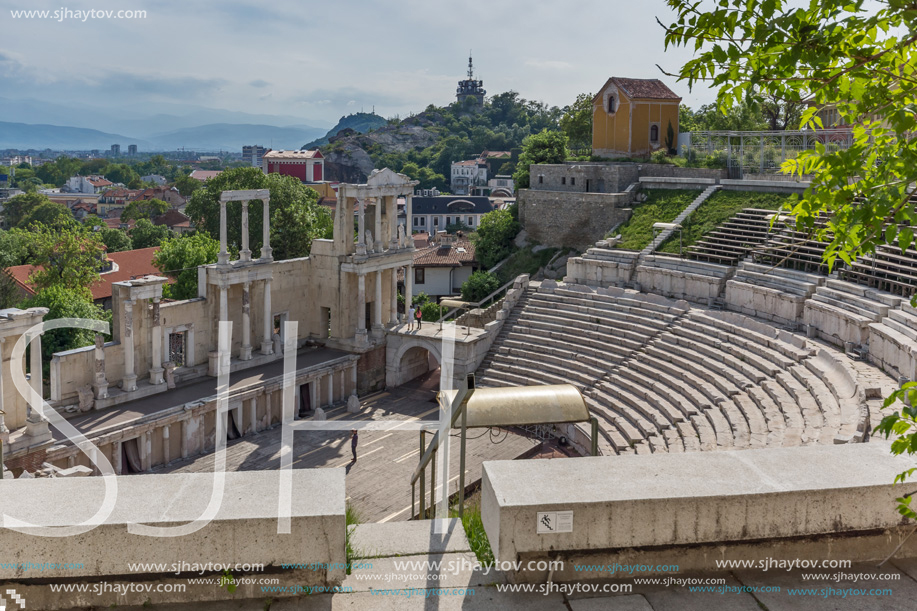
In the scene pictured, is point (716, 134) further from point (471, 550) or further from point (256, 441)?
point (471, 550)

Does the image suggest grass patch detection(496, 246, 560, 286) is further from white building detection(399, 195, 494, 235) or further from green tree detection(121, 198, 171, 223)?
green tree detection(121, 198, 171, 223)

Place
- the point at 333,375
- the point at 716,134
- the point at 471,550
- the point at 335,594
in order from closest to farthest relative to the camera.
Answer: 1. the point at 335,594
2. the point at 471,550
3. the point at 333,375
4. the point at 716,134

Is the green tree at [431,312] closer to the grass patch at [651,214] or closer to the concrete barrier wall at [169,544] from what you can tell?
the grass patch at [651,214]

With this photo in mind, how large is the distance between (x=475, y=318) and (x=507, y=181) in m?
98.6

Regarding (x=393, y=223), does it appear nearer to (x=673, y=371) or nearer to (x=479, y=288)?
(x=479, y=288)

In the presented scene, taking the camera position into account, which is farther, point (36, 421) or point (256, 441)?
point (256, 441)

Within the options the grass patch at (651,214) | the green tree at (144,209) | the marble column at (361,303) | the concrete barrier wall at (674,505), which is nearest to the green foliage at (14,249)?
the marble column at (361,303)

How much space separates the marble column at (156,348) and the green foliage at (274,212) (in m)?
21.1

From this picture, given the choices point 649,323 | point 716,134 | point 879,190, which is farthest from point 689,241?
point 879,190

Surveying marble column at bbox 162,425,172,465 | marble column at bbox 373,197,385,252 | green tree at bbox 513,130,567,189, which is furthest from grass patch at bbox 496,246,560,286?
marble column at bbox 162,425,172,465

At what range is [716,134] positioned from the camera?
145ft

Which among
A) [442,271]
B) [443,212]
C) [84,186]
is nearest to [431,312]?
[442,271]

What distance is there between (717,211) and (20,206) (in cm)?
8073

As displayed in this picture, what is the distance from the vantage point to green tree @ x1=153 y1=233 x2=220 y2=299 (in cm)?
4300
